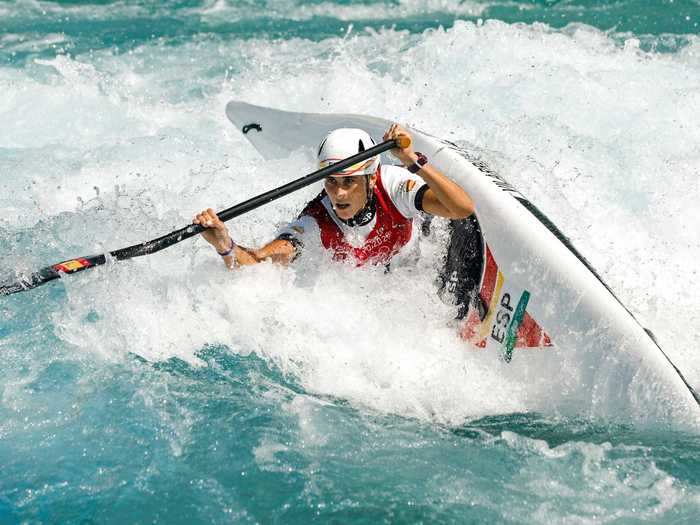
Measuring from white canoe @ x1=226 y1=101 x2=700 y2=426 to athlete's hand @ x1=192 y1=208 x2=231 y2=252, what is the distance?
1.18m

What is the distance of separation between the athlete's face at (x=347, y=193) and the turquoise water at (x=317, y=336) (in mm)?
412

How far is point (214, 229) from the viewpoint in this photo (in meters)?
3.91

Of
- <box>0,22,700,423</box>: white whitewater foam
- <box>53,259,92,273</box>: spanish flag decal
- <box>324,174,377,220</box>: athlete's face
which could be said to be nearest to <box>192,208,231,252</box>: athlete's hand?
<box>0,22,700,423</box>: white whitewater foam

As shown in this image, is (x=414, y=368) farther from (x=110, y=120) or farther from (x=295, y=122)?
(x=110, y=120)

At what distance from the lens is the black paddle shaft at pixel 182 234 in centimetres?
389

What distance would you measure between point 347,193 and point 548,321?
3.73 ft

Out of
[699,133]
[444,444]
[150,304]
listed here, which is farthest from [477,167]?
[699,133]

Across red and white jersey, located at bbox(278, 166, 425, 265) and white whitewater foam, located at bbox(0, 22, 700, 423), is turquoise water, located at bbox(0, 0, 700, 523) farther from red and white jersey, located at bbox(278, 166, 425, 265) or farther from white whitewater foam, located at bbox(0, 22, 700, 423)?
red and white jersey, located at bbox(278, 166, 425, 265)

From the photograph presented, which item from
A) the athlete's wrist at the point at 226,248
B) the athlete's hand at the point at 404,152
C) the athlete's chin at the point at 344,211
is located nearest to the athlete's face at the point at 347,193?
the athlete's chin at the point at 344,211

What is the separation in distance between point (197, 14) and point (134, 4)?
3.35 ft

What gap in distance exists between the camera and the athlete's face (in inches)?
157

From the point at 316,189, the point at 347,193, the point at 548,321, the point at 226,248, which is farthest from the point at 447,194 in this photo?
the point at 316,189

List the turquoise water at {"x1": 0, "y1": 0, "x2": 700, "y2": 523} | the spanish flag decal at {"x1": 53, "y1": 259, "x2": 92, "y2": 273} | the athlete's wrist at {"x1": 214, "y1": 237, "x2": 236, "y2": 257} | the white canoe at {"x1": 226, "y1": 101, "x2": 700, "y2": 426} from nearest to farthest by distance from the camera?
1. the turquoise water at {"x1": 0, "y1": 0, "x2": 700, "y2": 523}
2. the white canoe at {"x1": 226, "y1": 101, "x2": 700, "y2": 426}
3. the athlete's wrist at {"x1": 214, "y1": 237, "x2": 236, "y2": 257}
4. the spanish flag decal at {"x1": 53, "y1": 259, "x2": 92, "y2": 273}

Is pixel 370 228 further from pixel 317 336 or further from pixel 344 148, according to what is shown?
pixel 317 336
